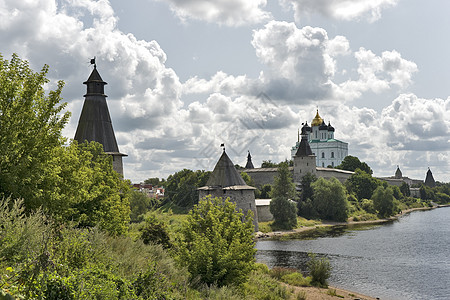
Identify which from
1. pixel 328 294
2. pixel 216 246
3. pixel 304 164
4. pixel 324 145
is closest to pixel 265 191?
pixel 304 164

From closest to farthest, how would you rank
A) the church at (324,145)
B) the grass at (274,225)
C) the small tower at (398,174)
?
1. the grass at (274,225)
2. the church at (324,145)
3. the small tower at (398,174)

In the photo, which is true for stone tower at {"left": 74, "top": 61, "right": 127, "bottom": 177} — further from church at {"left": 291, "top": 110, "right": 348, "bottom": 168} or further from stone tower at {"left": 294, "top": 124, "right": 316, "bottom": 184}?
church at {"left": 291, "top": 110, "right": 348, "bottom": 168}

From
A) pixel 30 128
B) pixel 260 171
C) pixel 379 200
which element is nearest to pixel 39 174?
pixel 30 128

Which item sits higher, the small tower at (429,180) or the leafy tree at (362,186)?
the small tower at (429,180)

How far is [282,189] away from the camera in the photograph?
46906 mm

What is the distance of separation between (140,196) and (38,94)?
3309 centimetres

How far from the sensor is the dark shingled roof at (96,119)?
72.5 ft

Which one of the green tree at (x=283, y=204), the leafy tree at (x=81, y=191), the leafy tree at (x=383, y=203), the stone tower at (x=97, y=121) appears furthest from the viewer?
→ the leafy tree at (x=383, y=203)

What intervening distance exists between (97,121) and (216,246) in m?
12.7

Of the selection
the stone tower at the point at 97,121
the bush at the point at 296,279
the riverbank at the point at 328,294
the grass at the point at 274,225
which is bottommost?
the riverbank at the point at 328,294

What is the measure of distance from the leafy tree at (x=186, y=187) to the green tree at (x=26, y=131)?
43844 mm

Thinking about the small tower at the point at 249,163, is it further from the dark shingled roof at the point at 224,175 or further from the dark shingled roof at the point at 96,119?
the dark shingled roof at the point at 96,119

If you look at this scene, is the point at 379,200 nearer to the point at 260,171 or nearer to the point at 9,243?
the point at 260,171

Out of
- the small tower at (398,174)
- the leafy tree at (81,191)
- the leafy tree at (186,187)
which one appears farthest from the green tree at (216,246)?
the small tower at (398,174)
